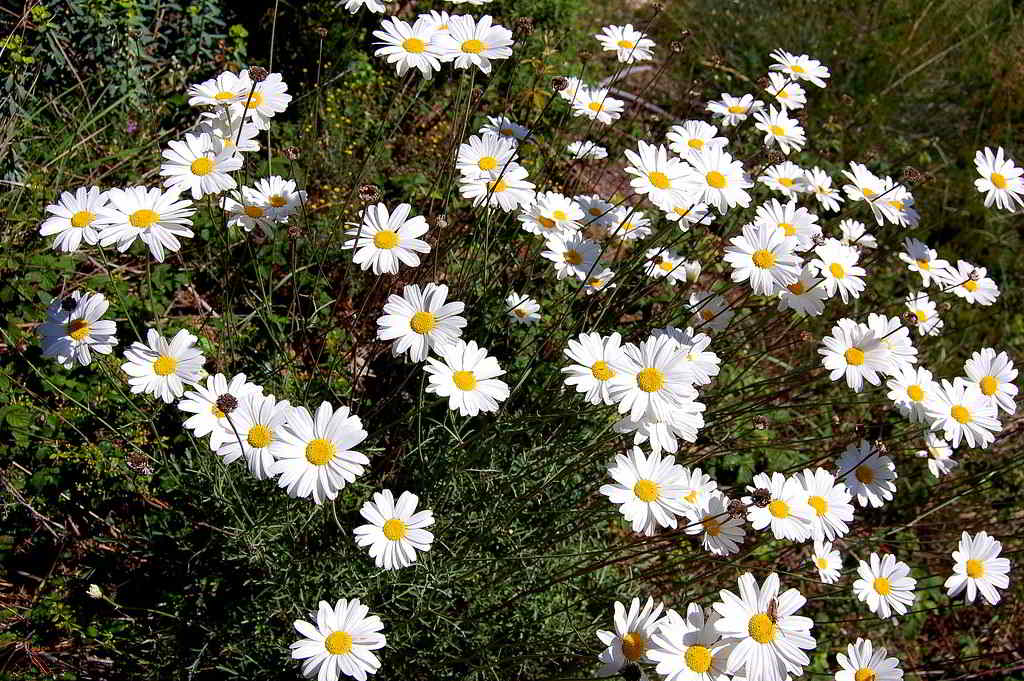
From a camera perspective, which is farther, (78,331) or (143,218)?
(78,331)

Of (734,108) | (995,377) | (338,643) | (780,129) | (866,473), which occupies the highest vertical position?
(734,108)

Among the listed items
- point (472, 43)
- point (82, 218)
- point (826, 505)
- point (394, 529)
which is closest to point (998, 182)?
point (826, 505)

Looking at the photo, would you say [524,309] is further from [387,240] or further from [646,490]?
[646,490]

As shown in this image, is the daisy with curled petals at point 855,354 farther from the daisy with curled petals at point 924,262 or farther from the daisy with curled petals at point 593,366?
the daisy with curled petals at point 593,366

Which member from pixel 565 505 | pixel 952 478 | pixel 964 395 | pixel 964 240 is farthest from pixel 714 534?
pixel 964 240

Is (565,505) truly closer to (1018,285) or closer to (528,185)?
(528,185)

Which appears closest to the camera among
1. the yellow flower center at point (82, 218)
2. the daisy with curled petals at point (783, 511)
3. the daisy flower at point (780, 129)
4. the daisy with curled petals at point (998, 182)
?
the yellow flower center at point (82, 218)

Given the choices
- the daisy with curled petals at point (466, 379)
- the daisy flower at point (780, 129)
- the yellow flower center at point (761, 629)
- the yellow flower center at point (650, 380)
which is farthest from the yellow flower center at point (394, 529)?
the daisy flower at point (780, 129)
